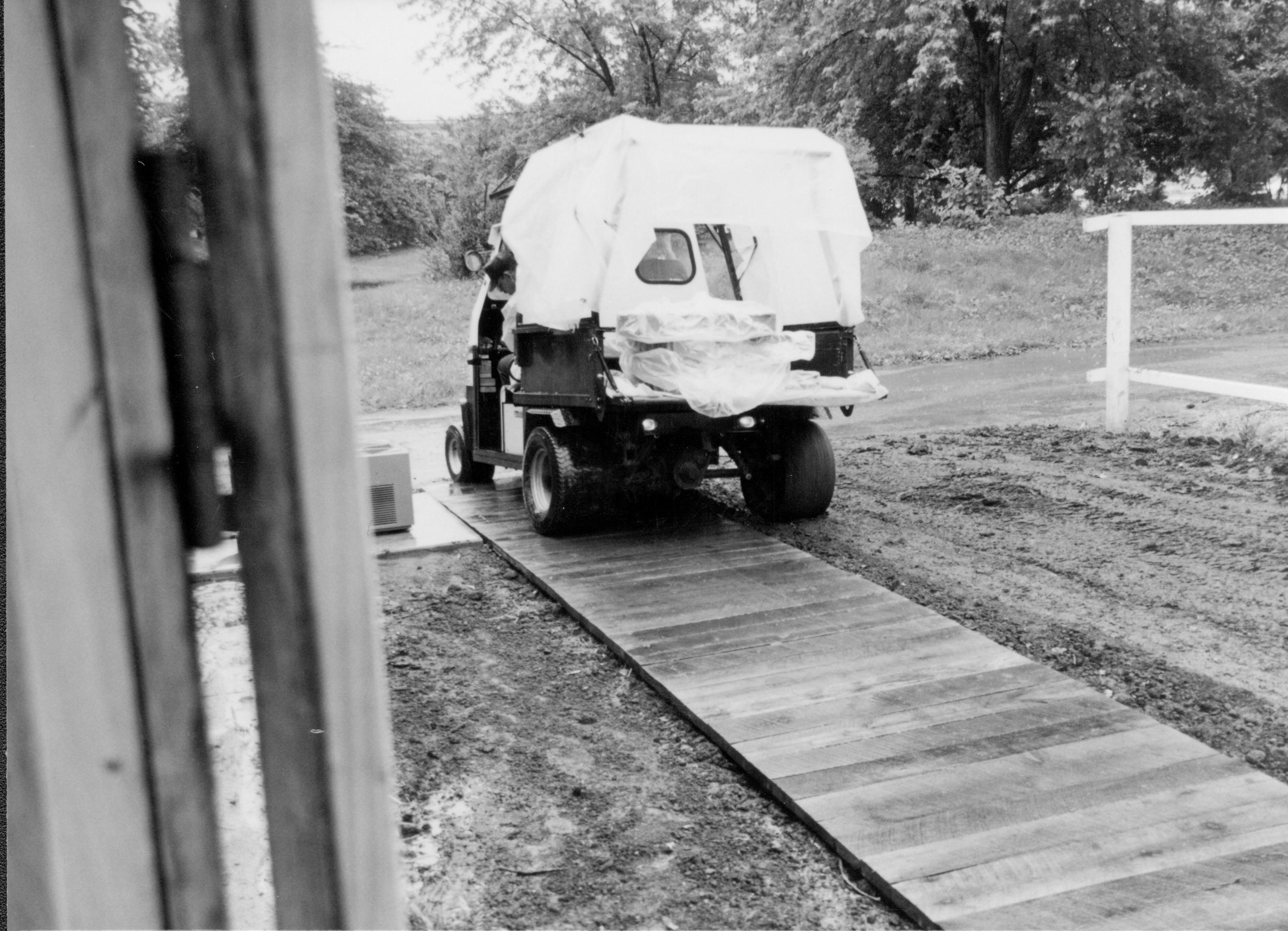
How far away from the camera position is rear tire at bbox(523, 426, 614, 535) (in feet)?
22.0

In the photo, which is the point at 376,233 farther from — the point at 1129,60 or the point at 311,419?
the point at 1129,60

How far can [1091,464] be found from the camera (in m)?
8.15

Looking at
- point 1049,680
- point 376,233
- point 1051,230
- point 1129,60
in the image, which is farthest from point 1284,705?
point 1129,60

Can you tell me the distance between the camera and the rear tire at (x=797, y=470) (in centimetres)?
682

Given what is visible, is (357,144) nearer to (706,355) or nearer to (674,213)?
(674,213)

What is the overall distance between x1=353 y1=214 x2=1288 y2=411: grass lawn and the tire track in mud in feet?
23.5

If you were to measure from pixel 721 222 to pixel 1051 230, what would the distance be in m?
19.3

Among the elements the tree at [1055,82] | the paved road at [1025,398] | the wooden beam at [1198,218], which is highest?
the tree at [1055,82]

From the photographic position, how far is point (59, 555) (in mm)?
797

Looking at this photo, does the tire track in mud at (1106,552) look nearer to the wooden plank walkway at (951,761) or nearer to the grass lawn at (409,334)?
the wooden plank walkway at (951,761)

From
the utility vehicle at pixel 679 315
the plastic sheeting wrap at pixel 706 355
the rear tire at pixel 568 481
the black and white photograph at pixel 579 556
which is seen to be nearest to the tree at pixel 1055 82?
the black and white photograph at pixel 579 556

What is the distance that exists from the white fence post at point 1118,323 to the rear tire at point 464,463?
4.82 metres

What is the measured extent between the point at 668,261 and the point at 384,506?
224cm

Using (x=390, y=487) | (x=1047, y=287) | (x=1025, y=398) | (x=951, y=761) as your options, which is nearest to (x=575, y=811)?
(x=951, y=761)
